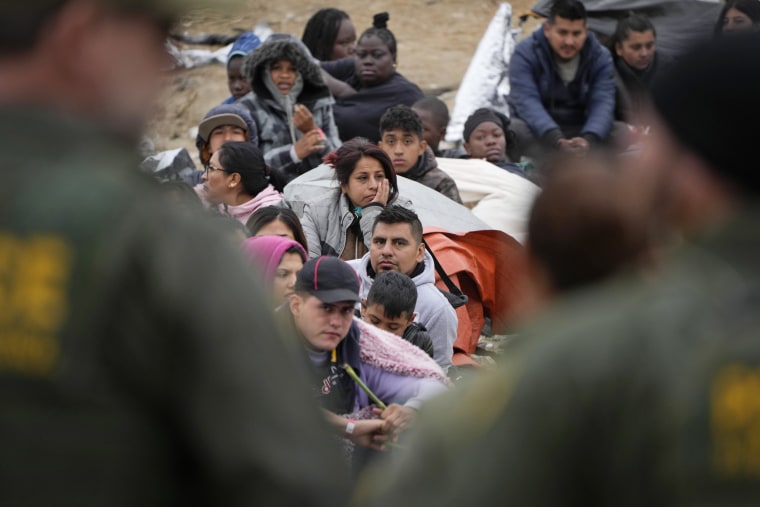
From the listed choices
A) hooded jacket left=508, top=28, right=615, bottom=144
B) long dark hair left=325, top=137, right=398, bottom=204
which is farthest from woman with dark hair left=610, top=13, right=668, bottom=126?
long dark hair left=325, top=137, right=398, bottom=204

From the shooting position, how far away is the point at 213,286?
1.40m

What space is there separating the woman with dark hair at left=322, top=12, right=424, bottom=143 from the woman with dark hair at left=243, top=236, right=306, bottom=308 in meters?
3.44

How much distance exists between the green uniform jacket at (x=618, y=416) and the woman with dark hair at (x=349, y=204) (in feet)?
16.4

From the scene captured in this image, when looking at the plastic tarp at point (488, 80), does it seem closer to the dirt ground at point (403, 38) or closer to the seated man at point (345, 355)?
the dirt ground at point (403, 38)

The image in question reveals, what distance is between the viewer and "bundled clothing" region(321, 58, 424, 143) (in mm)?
8602

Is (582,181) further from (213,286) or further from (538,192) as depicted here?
(213,286)

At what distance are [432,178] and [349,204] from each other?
1135 millimetres

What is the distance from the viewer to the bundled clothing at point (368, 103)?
8602 mm

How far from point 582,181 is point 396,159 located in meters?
5.81

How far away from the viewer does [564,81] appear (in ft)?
29.2

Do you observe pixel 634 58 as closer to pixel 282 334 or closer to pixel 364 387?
pixel 364 387

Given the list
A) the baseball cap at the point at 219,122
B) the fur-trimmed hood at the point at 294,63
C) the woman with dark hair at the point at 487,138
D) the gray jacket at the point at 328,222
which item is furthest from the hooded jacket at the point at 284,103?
the woman with dark hair at the point at 487,138

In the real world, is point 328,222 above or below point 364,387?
below

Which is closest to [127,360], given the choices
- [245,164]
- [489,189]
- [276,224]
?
[276,224]
